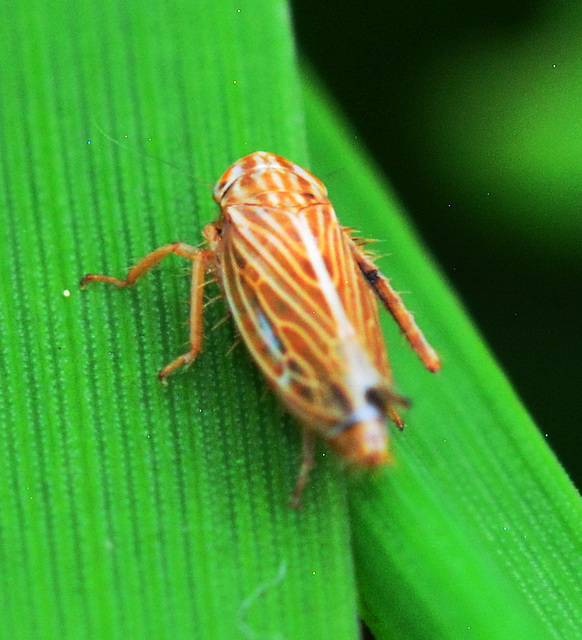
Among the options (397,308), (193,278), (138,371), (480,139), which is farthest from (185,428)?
(480,139)

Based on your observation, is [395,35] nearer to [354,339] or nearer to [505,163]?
[505,163]

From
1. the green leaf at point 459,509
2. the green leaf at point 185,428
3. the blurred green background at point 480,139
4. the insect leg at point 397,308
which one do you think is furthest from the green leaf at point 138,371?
the blurred green background at point 480,139

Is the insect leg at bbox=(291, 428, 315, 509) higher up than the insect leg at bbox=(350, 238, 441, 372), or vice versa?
the insect leg at bbox=(350, 238, 441, 372)

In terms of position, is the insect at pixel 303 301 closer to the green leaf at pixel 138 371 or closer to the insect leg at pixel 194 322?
the insect leg at pixel 194 322

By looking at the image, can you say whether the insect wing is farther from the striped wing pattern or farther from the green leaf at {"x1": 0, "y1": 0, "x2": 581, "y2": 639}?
the green leaf at {"x1": 0, "y1": 0, "x2": 581, "y2": 639}

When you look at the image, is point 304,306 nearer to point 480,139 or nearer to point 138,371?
point 138,371

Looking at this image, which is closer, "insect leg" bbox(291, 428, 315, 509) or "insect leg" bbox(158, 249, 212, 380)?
"insect leg" bbox(291, 428, 315, 509)

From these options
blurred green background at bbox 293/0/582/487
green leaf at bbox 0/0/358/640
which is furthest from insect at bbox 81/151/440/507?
blurred green background at bbox 293/0/582/487
